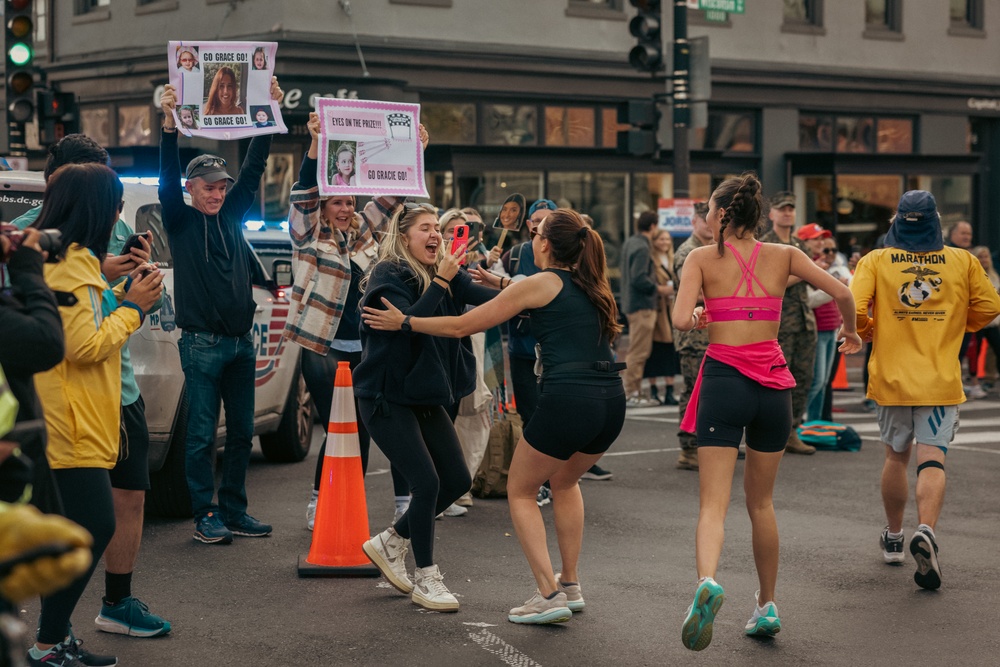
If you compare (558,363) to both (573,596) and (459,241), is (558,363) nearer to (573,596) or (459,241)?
(459,241)

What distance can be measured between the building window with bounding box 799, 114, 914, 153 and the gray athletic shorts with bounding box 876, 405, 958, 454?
19196mm

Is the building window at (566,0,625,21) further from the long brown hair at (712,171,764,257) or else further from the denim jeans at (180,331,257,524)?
the long brown hair at (712,171,764,257)

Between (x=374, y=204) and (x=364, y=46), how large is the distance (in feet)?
41.7

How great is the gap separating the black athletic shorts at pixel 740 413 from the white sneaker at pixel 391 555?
5.23 ft

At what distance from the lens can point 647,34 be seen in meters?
15.2

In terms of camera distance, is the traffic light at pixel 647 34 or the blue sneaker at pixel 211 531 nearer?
the blue sneaker at pixel 211 531

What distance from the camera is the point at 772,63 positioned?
81.2 ft

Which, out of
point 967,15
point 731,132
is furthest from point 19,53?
point 967,15

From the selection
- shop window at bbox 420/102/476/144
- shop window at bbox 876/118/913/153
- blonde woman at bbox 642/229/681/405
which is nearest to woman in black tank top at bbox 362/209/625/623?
blonde woman at bbox 642/229/681/405

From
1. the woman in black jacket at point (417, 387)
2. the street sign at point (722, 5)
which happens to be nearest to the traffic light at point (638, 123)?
the street sign at point (722, 5)

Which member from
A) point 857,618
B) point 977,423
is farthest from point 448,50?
point 857,618

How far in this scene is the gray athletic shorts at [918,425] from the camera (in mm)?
6871

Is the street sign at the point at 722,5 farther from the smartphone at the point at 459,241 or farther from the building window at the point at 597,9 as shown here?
the smartphone at the point at 459,241

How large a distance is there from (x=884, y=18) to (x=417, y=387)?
2303 cm
